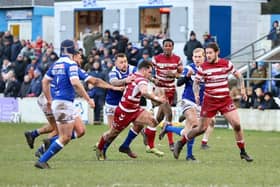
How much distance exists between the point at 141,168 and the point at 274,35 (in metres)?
20.8

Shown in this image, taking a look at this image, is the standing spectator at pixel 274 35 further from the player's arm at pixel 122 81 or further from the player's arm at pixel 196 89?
the player's arm at pixel 196 89

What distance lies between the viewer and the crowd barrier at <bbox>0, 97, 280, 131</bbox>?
31.5 metres

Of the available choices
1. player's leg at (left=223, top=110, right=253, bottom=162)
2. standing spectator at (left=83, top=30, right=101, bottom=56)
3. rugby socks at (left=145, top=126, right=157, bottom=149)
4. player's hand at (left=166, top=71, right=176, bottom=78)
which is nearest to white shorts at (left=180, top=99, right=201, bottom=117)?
rugby socks at (left=145, top=126, right=157, bottom=149)

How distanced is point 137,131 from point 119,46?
17.6 m

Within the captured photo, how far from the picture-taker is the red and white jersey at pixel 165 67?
72.5 ft

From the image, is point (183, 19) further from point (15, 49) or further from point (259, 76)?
point (259, 76)

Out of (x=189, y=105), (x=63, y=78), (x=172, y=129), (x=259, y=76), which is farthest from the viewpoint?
(x=259, y=76)

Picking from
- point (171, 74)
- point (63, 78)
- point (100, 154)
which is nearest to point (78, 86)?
point (63, 78)

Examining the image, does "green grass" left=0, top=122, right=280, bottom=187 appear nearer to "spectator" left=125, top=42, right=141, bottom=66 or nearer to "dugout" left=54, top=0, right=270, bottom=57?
"spectator" left=125, top=42, right=141, bottom=66

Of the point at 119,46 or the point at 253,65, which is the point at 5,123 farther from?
the point at 253,65

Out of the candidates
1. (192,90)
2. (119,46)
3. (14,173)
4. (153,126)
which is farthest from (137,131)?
(119,46)

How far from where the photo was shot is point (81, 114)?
34.7m

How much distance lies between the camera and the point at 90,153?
70.1 ft

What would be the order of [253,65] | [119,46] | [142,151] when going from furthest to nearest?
[119,46] → [253,65] → [142,151]
